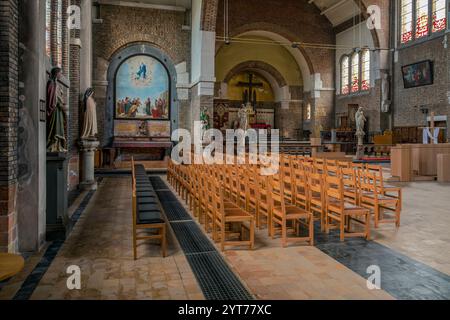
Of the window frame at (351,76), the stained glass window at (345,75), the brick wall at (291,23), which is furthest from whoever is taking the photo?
the stained glass window at (345,75)

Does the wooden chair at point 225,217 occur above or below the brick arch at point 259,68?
below

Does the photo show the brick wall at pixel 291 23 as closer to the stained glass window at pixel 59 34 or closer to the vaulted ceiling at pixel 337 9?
the vaulted ceiling at pixel 337 9

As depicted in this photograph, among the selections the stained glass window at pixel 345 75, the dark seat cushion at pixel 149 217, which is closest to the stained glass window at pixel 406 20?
the stained glass window at pixel 345 75

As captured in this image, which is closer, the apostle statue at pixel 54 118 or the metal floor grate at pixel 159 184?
the apostle statue at pixel 54 118

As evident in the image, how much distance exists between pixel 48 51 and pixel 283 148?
1245 cm

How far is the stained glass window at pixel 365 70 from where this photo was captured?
2144cm

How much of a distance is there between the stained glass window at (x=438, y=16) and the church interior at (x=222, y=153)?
8cm

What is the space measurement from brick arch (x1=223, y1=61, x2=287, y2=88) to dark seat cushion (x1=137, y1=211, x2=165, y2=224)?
1995cm

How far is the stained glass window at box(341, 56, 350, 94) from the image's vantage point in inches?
900

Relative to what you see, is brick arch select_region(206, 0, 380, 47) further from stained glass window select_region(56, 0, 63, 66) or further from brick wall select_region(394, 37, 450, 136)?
brick wall select_region(394, 37, 450, 136)

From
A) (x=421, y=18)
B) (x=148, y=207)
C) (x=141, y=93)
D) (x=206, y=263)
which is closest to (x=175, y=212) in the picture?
(x=148, y=207)

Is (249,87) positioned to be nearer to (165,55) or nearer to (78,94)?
(165,55)

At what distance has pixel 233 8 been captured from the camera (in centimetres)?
2153
